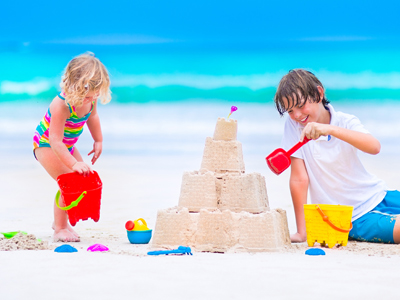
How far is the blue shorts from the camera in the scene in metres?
3.68

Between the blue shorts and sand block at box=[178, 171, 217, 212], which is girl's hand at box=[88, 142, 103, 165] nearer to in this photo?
sand block at box=[178, 171, 217, 212]

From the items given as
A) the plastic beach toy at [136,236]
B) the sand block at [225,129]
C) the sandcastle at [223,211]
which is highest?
the sand block at [225,129]

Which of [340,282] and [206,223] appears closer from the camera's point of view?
[340,282]

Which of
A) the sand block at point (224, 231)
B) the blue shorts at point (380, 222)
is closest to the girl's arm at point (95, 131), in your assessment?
the sand block at point (224, 231)

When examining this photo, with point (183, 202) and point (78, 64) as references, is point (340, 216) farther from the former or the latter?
point (78, 64)

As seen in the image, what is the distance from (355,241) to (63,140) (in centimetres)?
217

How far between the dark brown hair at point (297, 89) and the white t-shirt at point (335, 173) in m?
0.22

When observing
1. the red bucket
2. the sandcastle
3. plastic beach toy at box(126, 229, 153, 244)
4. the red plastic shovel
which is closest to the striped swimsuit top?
the red bucket

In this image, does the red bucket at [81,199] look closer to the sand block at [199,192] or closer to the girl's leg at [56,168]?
the girl's leg at [56,168]

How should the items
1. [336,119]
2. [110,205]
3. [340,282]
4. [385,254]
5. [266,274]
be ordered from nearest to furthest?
[340,282]
[266,274]
[385,254]
[336,119]
[110,205]

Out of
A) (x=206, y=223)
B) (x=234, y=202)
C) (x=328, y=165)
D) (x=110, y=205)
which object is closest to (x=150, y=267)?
(x=206, y=223)

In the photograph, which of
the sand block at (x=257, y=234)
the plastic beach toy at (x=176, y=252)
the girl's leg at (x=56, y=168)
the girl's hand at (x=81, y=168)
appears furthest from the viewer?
the girl's leg at (x=56, y=168)

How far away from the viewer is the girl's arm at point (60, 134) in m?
3.71

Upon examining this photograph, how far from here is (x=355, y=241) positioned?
12.6 feet
